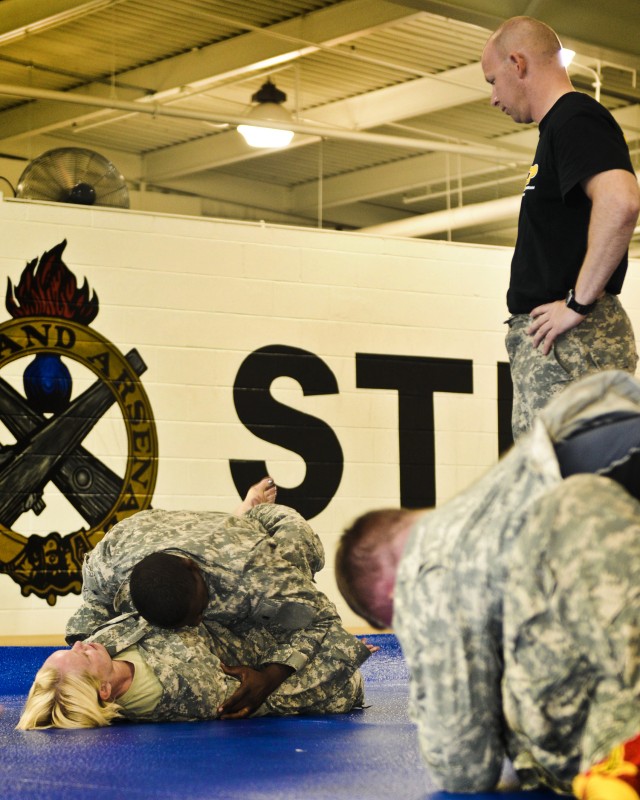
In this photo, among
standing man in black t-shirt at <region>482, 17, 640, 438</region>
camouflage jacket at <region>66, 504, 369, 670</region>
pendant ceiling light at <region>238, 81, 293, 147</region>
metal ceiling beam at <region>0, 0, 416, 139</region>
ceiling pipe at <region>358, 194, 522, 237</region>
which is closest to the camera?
standing man in black t-shirt at <region>482, 17, 640, 438</region>

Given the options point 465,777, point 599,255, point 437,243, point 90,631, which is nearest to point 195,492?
point 437,243

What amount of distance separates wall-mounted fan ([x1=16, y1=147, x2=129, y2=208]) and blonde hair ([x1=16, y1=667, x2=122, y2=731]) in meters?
3.13

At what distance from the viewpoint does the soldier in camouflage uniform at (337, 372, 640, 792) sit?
1.69 meters

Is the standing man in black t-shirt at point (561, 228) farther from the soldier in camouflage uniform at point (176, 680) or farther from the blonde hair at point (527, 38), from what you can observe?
the soldier in camouflage uniform at point (176, 680)

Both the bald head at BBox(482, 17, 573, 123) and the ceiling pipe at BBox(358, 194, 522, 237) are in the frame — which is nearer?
the bald head at BBox(482, 17, 573, 123)

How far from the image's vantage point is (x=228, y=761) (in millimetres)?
2359

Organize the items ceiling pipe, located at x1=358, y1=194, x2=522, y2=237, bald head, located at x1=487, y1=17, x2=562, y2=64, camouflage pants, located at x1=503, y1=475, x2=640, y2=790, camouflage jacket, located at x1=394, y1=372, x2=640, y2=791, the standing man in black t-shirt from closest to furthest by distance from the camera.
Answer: camouflage pants, located at x1=503, y1=475, x2=640, y2=790 → camouflage jacket, located at x1=394, y1=372, x2=640, y2=791 → the standing man in black t-shirt → bald head, located at x1=487, y1=17, x2=562, y2=64 → ceiling pipe, located at x1=358, y1=194, x2=522, y2=237

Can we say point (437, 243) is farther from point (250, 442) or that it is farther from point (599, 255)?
point (599, 255)

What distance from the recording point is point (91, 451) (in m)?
5.31

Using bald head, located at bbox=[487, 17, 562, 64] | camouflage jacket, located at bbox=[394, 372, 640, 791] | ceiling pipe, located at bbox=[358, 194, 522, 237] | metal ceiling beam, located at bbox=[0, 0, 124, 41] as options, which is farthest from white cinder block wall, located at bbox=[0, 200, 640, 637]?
camouflage jacket, located at bbox=[394, 372, 640, 791]

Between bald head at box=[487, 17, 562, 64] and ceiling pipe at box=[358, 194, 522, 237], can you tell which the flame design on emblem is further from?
ceiling pipe at box=[358, 194, 522, 237]

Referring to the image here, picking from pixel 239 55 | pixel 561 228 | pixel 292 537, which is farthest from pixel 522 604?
pixel 239 55

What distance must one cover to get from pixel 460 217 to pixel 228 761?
7997 mm

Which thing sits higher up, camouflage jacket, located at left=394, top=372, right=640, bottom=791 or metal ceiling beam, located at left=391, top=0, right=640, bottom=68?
metal ceiling beam, located at left=391, top=0, right=640, bottom=68
